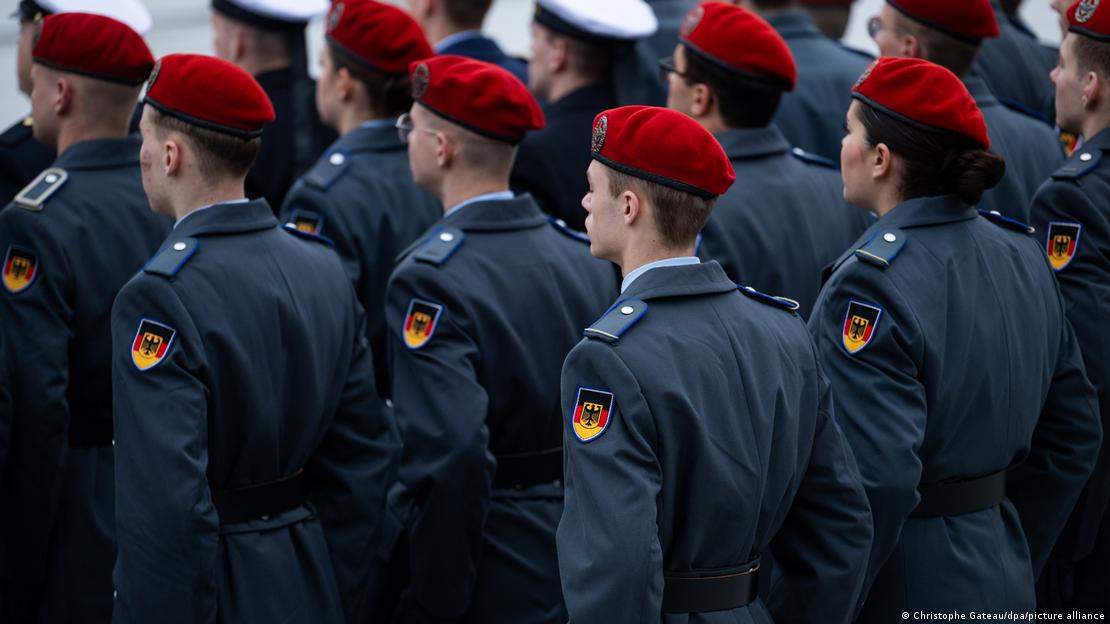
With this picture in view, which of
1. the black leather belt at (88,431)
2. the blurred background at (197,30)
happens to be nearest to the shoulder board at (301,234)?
the black leather belt at (88,431)

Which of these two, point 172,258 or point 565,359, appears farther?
point 172,258

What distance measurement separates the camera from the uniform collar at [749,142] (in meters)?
4.04

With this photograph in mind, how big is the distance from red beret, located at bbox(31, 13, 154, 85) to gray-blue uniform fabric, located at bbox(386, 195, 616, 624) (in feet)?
3.06

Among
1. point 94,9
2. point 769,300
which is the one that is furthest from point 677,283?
point 94,9

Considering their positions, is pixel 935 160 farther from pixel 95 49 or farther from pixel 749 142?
pixel 95 49

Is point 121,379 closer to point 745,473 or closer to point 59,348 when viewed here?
point 59,348

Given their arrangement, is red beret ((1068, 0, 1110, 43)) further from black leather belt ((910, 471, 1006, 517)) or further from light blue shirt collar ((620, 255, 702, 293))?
light blue shirt collar ((620, 255, 702, 293))

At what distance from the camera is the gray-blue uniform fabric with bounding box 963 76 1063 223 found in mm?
4297

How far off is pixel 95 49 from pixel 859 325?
213 centimetres

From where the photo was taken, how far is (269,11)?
5.26 metres

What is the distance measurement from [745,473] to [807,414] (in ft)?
0.76

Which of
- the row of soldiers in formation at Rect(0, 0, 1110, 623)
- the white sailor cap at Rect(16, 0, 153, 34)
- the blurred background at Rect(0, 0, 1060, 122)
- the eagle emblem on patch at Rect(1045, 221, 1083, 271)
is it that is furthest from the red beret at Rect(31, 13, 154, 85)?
the blurred background at Rect(0, 0, 1060, 122)

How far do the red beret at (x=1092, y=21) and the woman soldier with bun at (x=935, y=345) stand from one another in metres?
0.78

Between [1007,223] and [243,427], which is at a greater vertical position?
[1007,223]
